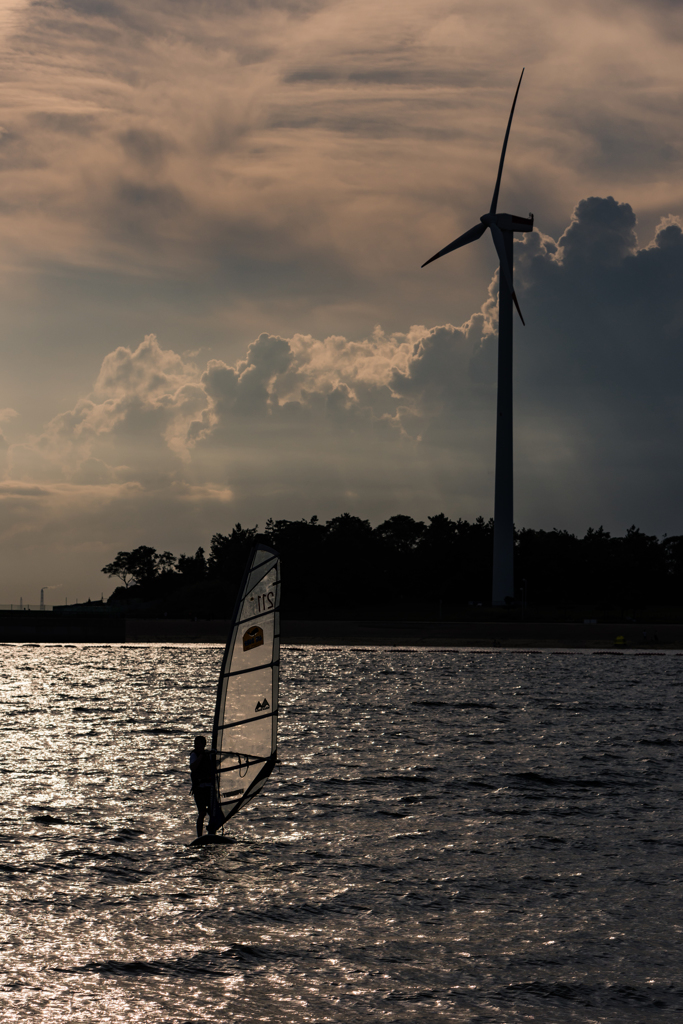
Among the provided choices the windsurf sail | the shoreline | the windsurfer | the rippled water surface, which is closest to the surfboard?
the windsurfer

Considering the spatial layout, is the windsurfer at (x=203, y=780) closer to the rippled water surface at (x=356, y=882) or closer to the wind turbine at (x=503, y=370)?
the rippled water surface at (x=356, y=882)

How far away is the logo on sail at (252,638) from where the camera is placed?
24594 mm

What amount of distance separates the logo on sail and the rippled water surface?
15.8ft

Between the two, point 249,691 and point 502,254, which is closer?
point 249,691

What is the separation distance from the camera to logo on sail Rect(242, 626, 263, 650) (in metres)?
24.6

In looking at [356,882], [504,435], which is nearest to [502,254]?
[504,435]

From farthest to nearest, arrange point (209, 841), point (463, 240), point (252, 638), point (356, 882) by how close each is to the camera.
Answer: point (463, 240) → point (252, 638) → point (209, 841) → point (356, 882)

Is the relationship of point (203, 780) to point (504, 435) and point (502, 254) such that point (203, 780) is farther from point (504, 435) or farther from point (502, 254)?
point (502, 254)

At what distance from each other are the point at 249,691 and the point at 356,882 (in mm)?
5668

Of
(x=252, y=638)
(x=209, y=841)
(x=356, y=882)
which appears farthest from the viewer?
(x=252, y=638)

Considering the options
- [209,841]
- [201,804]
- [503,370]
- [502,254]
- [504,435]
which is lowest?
[209,841]

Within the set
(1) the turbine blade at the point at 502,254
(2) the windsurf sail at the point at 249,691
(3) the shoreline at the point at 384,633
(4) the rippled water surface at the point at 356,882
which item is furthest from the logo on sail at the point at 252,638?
(1) the turbine blade at the point at 502,254

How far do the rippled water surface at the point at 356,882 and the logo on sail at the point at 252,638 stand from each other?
483 centimetres

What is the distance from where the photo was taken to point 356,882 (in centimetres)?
2092
